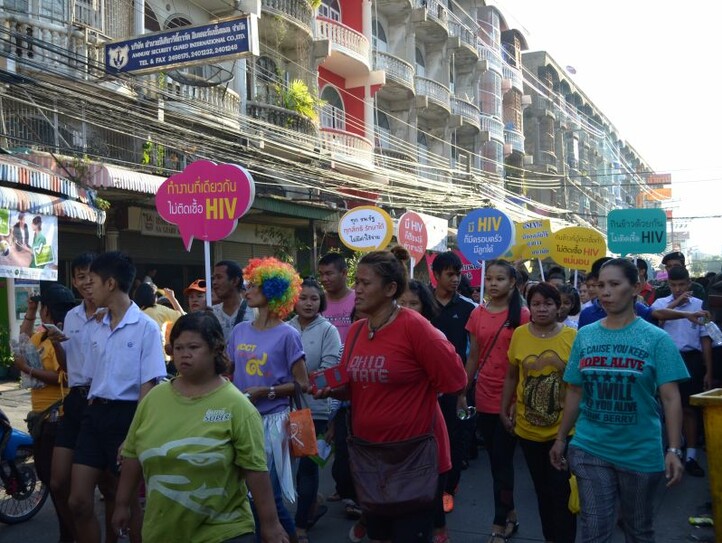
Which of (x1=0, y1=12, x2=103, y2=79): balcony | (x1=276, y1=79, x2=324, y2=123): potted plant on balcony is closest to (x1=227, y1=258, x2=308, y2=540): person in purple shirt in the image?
(x1=0, y1=12, x2=103, y2=79): balcony

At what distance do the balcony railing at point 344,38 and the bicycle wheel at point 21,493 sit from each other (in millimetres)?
17316

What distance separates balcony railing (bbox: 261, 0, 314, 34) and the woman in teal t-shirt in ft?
54.1

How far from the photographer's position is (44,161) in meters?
12.0

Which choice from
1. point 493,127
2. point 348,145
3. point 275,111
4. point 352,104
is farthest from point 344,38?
point 493,127

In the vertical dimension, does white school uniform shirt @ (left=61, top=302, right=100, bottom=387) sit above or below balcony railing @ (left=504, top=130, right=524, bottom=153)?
below

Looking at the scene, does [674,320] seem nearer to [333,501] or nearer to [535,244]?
[333,501]

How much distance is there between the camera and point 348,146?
2206 centimetres

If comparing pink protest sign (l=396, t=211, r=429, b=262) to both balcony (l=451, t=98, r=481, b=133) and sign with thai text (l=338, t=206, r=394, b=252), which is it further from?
balcony (l=451, t=98, r=481, b=133)

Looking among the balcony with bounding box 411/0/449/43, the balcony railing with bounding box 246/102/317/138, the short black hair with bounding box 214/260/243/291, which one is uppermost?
the balcony with bounding box 411/0/449/43

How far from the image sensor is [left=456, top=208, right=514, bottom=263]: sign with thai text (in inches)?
434

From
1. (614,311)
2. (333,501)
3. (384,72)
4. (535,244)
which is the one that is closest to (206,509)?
(614,311)

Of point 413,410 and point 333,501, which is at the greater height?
point 413,410

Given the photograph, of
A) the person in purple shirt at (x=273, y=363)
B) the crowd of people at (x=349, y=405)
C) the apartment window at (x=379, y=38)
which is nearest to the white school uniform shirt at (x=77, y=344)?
the crowd of people at (x=349, y=405)

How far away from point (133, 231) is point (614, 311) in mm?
13178
